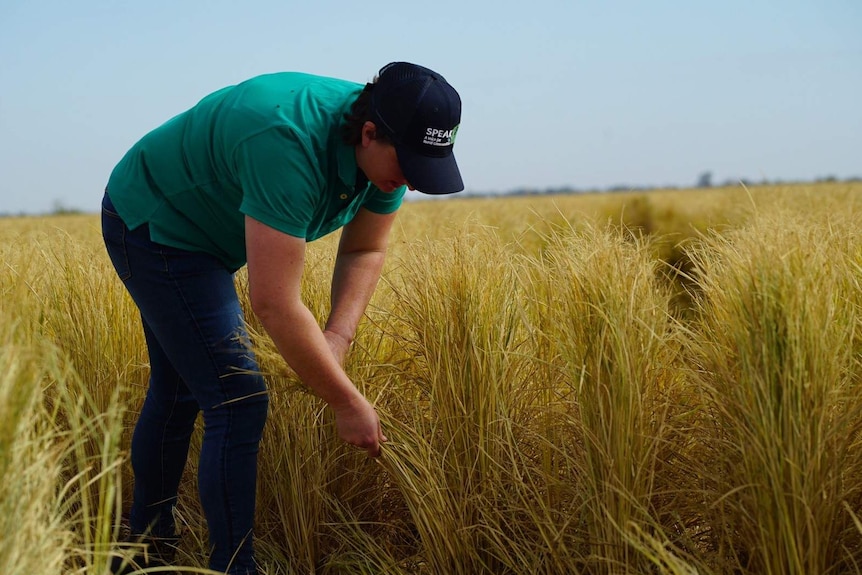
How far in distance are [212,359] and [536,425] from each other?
2.99 feet

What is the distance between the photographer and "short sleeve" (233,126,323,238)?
1749 millimetres

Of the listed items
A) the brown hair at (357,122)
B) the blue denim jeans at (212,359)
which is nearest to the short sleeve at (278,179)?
the brown hair at (357,122)

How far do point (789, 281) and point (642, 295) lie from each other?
1.27ft

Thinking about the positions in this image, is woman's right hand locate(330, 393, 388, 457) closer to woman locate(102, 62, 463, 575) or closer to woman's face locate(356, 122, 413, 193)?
woman locate(102, 62, 463, 575)

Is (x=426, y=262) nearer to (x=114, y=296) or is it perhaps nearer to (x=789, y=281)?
(x=789, y=281)

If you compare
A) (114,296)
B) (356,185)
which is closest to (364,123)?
(356,185)

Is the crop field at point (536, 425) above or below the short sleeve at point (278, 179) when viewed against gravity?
below

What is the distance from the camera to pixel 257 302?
180 cm

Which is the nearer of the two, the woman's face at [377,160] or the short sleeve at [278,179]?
the short sleeve at [278,179]

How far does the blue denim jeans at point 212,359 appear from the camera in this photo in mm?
2016

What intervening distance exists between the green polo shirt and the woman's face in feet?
0.11

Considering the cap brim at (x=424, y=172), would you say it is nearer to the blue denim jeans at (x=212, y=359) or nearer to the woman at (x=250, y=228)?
the woman at (x=250, y=228)

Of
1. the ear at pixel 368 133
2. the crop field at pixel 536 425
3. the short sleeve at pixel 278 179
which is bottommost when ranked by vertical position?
the crop field at pixel 536 425

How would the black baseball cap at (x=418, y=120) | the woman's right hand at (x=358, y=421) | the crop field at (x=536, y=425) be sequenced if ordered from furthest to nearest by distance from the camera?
the woman's right hand at (x=358, y=421) < the black baseball cap at (x=418, y=120) < the crop field at (x=536, y=425)
